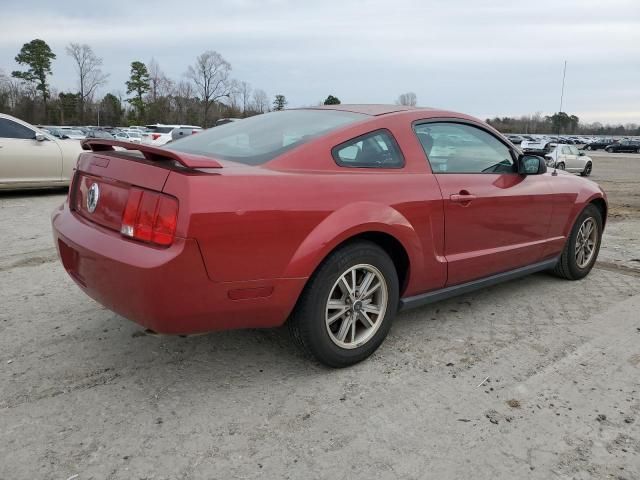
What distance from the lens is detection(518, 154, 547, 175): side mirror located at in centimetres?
397

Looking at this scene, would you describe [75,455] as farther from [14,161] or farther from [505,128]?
[505,128]

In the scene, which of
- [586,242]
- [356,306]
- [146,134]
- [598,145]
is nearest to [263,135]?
[356,306]

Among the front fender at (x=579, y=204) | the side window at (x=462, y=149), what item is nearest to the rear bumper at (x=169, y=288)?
the side window at (x=462, y=149)

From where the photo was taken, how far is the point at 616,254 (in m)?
6.01

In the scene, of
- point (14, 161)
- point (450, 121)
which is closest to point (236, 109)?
point (14, 161)

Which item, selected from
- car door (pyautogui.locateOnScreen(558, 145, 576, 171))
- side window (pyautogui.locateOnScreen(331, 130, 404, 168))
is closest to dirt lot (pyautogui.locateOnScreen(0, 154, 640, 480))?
side window (pyautogui.locateOnScreen(331, 130, 404, 168))

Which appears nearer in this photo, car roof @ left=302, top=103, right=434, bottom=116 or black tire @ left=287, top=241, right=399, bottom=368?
black tire @ left=287, top=241, right=399, bottom=368

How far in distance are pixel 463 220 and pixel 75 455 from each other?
2549 mm

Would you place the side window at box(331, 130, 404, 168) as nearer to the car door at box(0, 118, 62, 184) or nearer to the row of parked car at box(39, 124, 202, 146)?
the row of parked car at box(39, 124, 202, 146)

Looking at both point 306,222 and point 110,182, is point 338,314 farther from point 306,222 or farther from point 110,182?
point 110,182

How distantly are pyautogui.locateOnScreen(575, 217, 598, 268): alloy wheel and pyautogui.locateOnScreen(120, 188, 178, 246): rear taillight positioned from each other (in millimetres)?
3803

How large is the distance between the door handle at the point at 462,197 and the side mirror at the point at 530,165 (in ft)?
2.42

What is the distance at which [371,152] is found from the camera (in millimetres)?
3102

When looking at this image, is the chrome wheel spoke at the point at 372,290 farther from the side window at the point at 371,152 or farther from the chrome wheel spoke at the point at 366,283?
the side window at the point at 371,152
